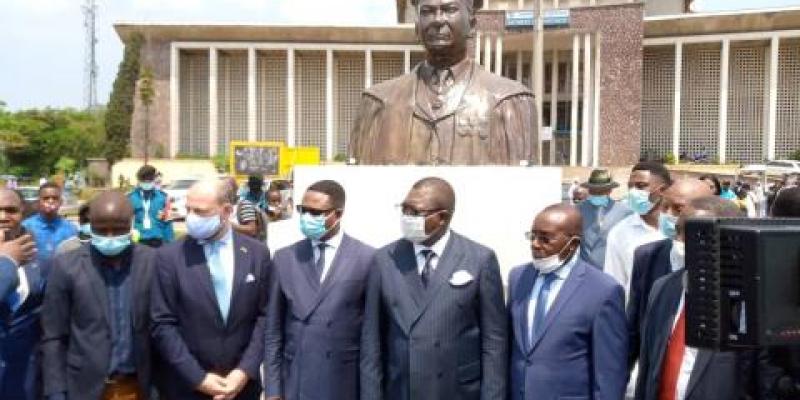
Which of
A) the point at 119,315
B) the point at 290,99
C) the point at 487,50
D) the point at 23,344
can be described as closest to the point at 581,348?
the point at 119,315

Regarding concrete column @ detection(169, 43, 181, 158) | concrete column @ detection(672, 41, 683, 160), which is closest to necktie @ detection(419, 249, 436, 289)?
concrete column @ detection(672, 41, 683, 160)

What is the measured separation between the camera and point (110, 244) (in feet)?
14.0

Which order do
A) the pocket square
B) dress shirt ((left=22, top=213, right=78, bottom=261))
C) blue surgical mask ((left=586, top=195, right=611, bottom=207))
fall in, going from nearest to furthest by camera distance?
the pocket square → blue surgical mask ((left=586, top=195, right=611, bottom=207)) → dress shirt ((left=22, top=213, right=78, bottom=261))

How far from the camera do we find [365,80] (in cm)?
4516

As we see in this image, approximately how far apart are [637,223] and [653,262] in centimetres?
153

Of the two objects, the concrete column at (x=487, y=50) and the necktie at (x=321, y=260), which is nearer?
A: the necktie at (x=321, y=260)

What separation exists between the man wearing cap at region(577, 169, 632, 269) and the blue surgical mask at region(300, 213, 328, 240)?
2.43 m

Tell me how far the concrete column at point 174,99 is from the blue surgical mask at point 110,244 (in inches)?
1617

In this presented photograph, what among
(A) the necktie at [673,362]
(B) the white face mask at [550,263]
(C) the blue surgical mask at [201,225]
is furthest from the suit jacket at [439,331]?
(C) the blue surgical mask at [201,225]

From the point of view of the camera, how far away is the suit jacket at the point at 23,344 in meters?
4.30

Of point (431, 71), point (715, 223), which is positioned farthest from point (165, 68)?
point (715, 223)

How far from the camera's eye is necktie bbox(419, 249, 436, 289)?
408 centimetres

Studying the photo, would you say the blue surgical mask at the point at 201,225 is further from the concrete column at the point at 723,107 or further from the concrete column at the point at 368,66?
the concrete column at the point at 723,107

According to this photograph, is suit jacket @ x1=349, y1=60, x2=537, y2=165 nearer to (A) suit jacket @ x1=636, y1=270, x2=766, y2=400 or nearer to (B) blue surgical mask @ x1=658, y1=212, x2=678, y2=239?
(B) blue surgical mask @ x1=658, y1=212, x2=678, y2=239
